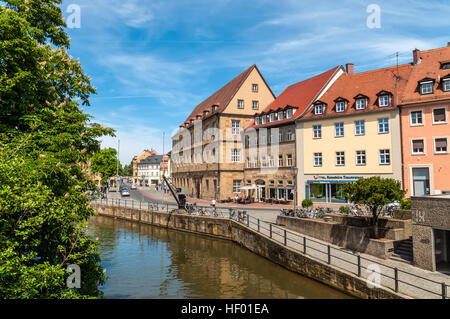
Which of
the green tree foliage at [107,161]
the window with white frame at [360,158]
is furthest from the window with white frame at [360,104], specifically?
the green tree foliage at [107,161]

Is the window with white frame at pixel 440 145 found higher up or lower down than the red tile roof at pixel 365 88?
lower down

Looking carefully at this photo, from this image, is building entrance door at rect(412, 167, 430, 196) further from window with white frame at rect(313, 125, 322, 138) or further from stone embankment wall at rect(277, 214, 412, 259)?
stone embankment wall at rect(277, 214, 412, 259)

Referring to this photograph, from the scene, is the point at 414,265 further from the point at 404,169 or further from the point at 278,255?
the point at 404,169

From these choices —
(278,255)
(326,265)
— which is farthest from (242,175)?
(326,265)

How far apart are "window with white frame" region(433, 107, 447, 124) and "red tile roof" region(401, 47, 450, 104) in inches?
39.3

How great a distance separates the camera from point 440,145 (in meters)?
27.2

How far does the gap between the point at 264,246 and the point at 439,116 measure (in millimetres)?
19611

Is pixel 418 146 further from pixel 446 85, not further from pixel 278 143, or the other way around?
pixel 278 143

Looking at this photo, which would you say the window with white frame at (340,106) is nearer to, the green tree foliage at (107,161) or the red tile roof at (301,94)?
the red tile roof at (301,94)

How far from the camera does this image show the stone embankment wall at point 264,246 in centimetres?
1245

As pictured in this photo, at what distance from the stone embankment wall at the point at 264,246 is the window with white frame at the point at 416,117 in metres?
18.2

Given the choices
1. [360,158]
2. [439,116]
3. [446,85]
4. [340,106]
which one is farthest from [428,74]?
[360,158]

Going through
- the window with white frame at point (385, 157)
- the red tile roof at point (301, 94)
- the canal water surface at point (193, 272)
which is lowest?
the canal water surface at point (193, 272)
